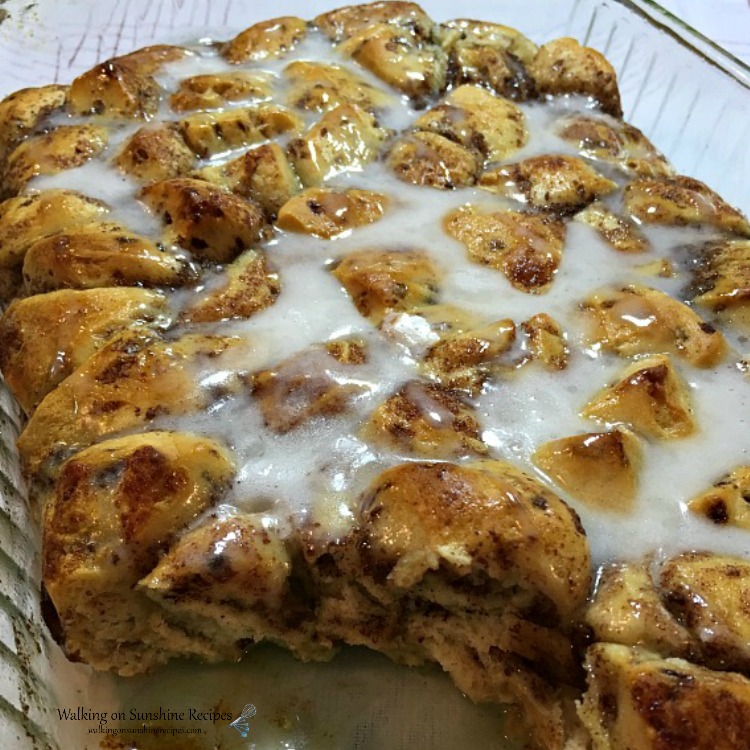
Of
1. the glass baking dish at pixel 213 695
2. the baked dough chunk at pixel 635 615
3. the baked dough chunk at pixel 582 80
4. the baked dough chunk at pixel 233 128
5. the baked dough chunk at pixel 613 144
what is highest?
the baked dough chunk at pixel 582 80

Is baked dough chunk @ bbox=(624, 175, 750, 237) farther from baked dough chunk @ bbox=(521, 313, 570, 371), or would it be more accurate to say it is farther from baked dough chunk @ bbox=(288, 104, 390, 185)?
baked dough chunk @ bbox=(288, 104, 390, 185)

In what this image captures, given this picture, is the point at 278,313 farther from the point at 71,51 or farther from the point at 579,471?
the point at 71,51

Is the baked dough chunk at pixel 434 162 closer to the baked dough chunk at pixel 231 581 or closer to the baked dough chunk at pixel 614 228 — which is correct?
the baked dough chunk at pixel 614 228

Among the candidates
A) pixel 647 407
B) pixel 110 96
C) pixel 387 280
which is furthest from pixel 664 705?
pixel 110 96

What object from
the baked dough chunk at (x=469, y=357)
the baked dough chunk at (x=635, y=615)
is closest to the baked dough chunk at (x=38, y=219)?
the baked dough chunk at (x=469, y=357)

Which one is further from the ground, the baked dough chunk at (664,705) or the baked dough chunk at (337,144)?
the baked dough chunk at (337,144)

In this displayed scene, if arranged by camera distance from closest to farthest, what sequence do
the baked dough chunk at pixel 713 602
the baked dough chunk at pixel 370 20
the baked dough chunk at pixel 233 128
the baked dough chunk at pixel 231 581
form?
the baked dough chunk at pixel 713 602 < the baked dough chunk at pixel 231 581 < the baked dough chunk at pixel 233 128 < the baked dough chunk at pixel 370 20
